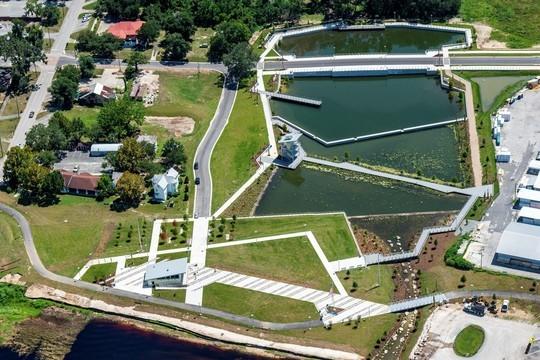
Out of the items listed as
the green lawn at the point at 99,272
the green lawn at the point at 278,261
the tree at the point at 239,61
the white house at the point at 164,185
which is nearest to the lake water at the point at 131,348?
the green lawn at the point at 99,272

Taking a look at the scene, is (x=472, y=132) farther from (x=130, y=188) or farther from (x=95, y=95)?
(x=95, y=95)

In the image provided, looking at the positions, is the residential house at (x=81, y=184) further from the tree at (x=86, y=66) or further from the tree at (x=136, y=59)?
the tree at (x=136, y=59)

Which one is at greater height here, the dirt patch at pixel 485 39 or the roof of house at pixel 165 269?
the dirt patch at pixel 485 39

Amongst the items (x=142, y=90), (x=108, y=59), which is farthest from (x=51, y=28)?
(x=142, y=90)

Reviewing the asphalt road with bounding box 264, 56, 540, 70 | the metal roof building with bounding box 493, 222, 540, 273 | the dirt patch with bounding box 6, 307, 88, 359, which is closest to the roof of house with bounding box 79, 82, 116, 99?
the asphalt road with bounding box 264, 56, 540, 70

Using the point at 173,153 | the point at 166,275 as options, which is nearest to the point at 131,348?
the point at 166,275
